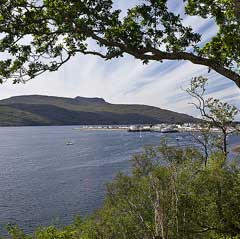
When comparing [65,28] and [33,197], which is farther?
[33,197]

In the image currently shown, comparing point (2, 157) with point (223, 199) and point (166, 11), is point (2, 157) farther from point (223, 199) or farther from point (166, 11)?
point (166, 11)

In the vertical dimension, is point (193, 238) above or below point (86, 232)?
above

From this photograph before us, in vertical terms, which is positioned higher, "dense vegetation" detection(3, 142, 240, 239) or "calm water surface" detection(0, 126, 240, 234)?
"dense vegetation" detection(3, 142, 240, 239)

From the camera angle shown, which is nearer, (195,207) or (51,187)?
(195,207)

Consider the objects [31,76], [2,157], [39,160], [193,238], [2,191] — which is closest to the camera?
[31,76]

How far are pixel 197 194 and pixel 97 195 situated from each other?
4979 cm

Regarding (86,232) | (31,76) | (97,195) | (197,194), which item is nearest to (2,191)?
(97,195)

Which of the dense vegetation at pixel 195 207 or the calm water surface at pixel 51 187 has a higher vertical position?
the dense vegetation at pixel 195 207

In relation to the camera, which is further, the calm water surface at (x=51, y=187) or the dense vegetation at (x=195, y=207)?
the calm water surface at (x=51, y=187)

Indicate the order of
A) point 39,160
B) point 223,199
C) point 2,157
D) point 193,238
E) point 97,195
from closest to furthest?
point 193,238
point 223,199
point 97,195
point 39,160
point 2,157

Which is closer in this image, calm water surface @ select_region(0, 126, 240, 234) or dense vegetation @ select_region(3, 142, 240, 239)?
dense vegetation @ select_region(3, 142, 240, 239)

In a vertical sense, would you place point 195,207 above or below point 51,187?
above

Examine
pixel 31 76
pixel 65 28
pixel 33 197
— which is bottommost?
pixel 33 197

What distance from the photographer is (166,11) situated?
1201cm
